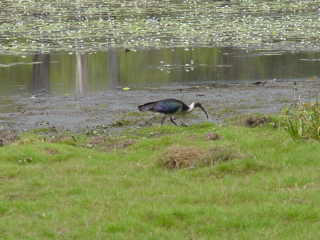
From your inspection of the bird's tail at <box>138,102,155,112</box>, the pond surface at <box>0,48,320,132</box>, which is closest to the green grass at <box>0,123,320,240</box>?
the bird's tail at <box>138,102,155,112</box>

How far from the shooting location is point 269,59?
28453mm

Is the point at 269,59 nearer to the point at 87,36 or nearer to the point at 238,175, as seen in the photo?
the point at 87,36

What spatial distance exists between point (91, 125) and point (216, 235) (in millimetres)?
10015

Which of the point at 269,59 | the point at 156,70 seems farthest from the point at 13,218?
the point at 269,59

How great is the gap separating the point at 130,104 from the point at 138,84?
359cm

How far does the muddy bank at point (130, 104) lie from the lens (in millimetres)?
18917

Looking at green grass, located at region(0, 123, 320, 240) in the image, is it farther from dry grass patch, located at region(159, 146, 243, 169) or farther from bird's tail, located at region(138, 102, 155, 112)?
bird's tail, located at region(138, 102, 155, 112)

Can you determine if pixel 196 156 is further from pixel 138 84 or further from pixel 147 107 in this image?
pixel 138 84

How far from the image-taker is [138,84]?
25000mm

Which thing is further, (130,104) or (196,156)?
(130,104)

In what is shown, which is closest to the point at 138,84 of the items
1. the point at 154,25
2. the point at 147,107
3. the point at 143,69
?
the point at 143,69

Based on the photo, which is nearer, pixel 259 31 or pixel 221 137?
pixel 221 137

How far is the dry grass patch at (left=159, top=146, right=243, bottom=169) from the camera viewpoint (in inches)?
490

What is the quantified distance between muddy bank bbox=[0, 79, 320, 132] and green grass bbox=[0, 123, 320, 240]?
10.6ft
